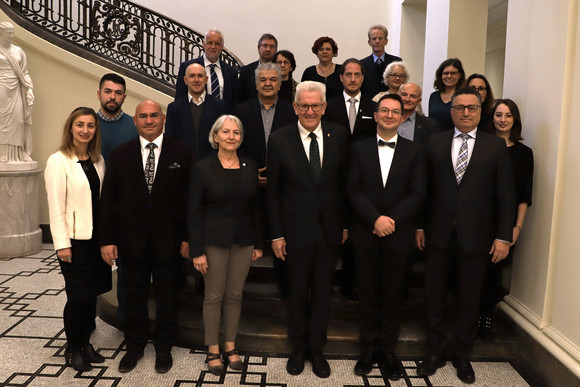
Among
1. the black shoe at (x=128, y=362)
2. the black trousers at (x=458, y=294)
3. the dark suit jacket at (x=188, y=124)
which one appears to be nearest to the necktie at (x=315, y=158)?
the black trousers at (x=458, y=294)

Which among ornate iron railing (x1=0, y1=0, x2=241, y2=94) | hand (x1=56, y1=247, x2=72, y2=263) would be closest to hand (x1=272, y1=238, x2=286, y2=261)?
hand (x1=56, y1=247, x2=72, y2=263)

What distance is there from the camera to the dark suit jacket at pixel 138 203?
10.2 feet

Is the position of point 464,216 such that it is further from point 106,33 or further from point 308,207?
point 106,33

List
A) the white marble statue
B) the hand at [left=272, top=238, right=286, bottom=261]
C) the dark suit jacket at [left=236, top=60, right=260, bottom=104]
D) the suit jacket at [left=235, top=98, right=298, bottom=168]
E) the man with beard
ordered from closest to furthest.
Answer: the hand at [left=272, top=238, right=286, bottom=261] → the man with beard → the suit jacket at [left=235, top=98, right=298, bottom=168] → the dark suit jacket at [left=236, top=60, right=260, bottom=104] → the white marble statue

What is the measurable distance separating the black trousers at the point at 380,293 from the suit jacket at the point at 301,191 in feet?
0.84

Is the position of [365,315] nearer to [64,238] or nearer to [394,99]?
[394,99]

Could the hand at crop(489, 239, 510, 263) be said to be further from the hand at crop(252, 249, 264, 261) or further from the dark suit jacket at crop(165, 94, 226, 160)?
the dark suit jacket at crop(165, 94, 226, 160)

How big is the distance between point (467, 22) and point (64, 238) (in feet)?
17.2

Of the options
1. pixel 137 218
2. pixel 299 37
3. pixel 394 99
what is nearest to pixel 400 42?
pixel 299 37

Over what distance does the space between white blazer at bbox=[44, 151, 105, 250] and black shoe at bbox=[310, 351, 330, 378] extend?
5.41 feet

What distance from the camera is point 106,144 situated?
11.7ft

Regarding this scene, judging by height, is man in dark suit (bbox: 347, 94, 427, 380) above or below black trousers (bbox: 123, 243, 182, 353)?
above

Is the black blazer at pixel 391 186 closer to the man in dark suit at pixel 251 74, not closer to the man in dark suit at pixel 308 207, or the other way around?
the man in dark suit at pixel 308 207

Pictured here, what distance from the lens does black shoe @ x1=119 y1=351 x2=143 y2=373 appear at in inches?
128
